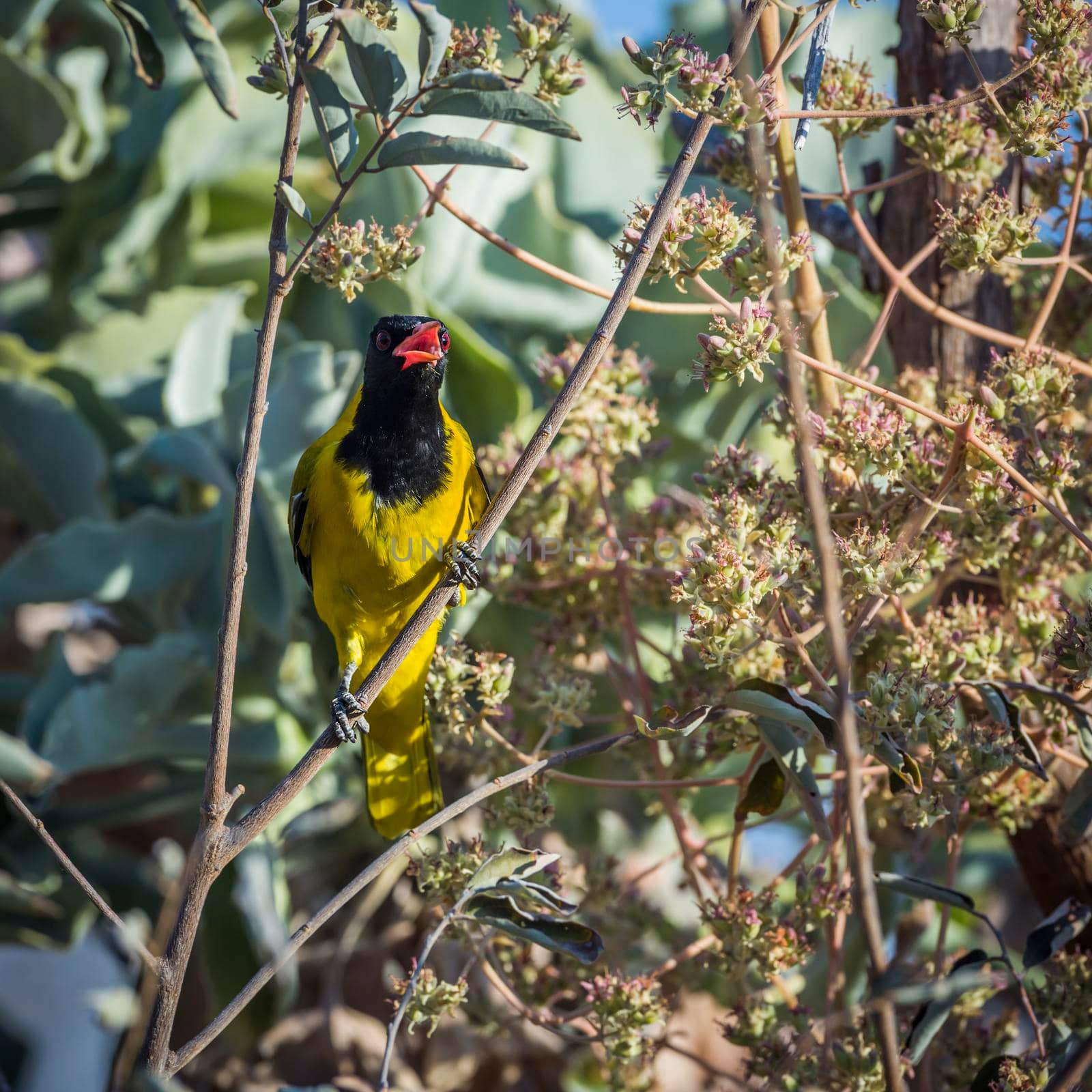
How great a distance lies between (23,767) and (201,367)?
32.7 inches

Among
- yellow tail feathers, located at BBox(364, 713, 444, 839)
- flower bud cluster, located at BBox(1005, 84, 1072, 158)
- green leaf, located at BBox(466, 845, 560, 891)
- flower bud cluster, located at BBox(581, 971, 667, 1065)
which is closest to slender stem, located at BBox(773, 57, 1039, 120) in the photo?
flower bud cluster, located at BBox(1005, 84, 1072, 158)

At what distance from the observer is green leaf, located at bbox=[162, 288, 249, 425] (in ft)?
7.51

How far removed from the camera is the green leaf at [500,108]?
3.71ft

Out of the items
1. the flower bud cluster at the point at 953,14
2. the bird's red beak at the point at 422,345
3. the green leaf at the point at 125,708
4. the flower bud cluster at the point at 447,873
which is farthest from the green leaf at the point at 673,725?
the green leaf at the point at 125,708

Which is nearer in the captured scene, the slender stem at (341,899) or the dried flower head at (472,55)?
the slender stem at (341,899)

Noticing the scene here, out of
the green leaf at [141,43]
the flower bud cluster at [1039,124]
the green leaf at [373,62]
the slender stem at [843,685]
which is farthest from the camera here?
the green leaf at [141,43]

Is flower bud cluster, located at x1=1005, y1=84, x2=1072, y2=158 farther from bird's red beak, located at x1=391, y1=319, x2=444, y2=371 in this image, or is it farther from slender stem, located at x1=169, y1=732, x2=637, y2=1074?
bird's red beak, located at x1=391, y1=319, x2=444, y2=371

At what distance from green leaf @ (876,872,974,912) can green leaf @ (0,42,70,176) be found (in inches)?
79.8

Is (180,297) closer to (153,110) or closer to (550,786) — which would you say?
(153,110)

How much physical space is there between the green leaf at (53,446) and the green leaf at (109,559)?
20 cm

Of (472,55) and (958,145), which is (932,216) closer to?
(958,145)

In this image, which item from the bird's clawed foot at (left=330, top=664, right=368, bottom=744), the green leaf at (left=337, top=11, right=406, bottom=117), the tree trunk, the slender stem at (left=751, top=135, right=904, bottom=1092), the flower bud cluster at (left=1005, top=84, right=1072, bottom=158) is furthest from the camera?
the bird's clawed foot at (left=330, top=664, right=368, bottom=744)

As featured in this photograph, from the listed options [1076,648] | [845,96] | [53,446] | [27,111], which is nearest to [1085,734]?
[1076,648]

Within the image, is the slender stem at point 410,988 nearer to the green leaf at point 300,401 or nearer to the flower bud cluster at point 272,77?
the flower bud cluster at point 272,77
